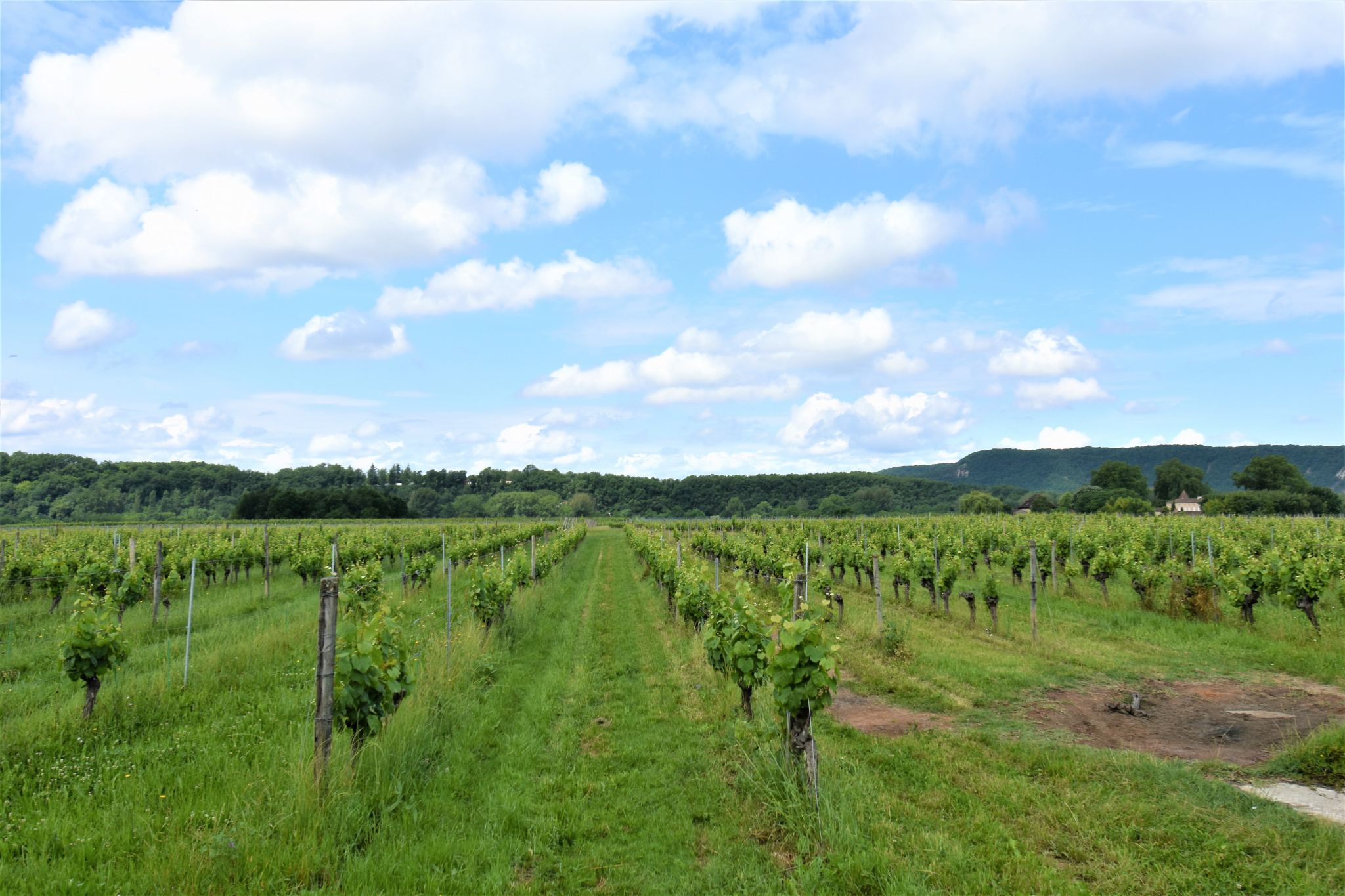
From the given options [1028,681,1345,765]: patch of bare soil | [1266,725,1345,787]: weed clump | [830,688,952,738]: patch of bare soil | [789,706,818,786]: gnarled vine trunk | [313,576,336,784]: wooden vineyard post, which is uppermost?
[313,576,336,784]: wooden vineyard post

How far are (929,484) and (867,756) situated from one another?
12603 cm

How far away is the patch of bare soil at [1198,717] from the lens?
701 centimetres

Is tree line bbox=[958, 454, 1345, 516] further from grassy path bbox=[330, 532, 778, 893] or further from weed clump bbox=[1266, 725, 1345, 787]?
grassy path bbox=[330, 532, 778, 893]

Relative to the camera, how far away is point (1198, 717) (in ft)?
26.7

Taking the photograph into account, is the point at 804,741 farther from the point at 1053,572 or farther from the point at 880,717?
the point at 1053,572

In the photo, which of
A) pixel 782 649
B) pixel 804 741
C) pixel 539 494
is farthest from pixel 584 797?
pixel 539 494

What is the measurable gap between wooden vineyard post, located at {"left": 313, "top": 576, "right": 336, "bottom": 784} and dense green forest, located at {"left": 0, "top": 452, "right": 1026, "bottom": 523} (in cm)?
7942

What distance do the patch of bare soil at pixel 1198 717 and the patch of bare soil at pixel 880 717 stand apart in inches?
53.9

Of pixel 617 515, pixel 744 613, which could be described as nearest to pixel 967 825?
pixel 744 613

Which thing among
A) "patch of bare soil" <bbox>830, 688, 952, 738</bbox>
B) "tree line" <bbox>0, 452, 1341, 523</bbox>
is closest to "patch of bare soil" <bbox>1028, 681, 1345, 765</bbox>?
"patch of bare soil" <bbox>830, 688, 952, 738</bbox>

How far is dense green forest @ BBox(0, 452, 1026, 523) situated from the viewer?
81500mm

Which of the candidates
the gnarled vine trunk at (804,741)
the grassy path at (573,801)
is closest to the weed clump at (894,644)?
the grassy path at (573,801)

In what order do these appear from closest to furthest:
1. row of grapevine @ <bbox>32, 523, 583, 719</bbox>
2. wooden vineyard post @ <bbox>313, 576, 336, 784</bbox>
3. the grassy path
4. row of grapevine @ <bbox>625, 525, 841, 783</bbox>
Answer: the grassy path < wooden vineyard post @ <bbox>313, 576, 336, 784</bbox> < row of grapevine @ <bbox>625, 525, 841, 783</bbox> < row of grapevine @ <bbox>32, 523, 583, 719</bbox>

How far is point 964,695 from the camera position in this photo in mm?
9008
